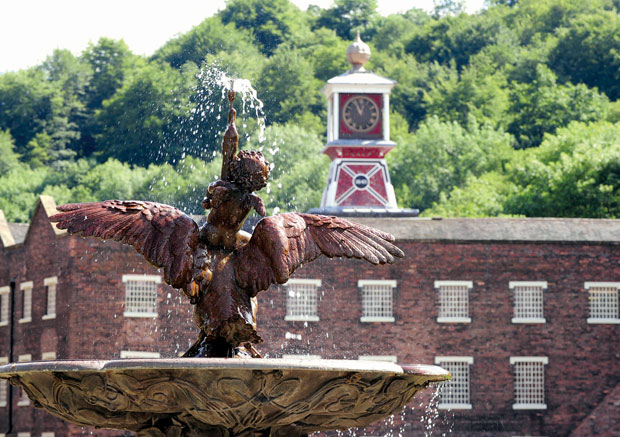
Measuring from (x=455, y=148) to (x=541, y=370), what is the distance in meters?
56.8

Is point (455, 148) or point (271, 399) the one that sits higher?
point (455, 148)

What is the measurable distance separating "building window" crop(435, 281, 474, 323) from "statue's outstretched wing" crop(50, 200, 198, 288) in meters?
40.5

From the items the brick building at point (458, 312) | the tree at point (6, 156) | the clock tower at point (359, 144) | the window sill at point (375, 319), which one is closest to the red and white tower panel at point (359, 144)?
the clock tower at point (359, 144)

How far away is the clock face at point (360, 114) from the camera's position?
245ft

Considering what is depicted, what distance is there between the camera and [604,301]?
54531 millimetres

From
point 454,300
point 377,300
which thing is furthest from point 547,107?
point 377,300

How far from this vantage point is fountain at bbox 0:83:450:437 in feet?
42.4

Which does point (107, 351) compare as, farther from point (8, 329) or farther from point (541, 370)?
point (541, 370)

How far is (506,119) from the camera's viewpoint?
390 feet

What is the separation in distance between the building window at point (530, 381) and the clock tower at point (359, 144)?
734 inches

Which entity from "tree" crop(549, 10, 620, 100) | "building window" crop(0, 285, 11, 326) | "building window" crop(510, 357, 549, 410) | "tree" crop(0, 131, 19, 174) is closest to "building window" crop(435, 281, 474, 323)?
"building window" crop(510, 357, 549, 410)

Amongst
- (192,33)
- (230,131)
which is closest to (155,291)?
(230,131)

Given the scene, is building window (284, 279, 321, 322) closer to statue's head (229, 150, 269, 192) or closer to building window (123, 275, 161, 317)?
building window (123, 275, 161, 317)

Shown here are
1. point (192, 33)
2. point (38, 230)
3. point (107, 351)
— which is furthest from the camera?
point (192, 33)
